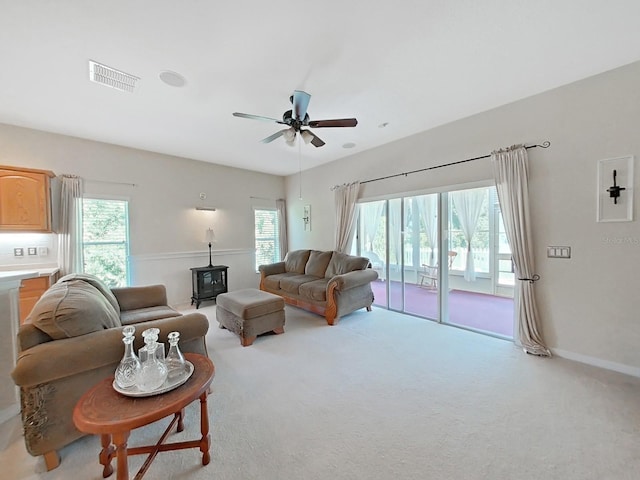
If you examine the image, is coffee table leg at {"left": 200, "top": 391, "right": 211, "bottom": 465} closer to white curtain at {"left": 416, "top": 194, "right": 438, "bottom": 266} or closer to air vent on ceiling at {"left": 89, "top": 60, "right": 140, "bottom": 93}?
air vent on ceiling at {"left": 89, "top": 60, "right": 140, "bottom": 93}

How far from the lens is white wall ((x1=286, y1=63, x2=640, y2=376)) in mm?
2463

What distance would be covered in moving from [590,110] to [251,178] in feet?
18.3

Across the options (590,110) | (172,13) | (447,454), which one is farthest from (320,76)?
(447,454)

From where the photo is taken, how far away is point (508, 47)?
7.10ft

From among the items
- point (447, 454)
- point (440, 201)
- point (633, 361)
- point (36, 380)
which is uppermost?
point (440, 201)

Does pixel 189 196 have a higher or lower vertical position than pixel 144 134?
lower

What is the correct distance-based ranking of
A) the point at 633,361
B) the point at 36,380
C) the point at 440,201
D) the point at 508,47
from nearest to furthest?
the point at 36,380
the point at 508,47
the point at 633,361
the point at 440,201

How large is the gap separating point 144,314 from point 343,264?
300 cm

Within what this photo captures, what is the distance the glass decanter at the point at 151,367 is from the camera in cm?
137

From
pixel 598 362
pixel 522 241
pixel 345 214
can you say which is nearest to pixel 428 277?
pixel 522 241

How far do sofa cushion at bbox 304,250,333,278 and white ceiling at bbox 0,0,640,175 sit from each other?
258 centimetres

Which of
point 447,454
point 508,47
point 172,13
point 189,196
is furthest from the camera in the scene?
point 189,196

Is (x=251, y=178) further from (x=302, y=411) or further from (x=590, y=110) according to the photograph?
(x=590, y=110)

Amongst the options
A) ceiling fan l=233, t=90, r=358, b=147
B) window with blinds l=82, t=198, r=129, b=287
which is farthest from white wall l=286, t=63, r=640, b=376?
window with blinds l=82, t=198, r=129, b=287
